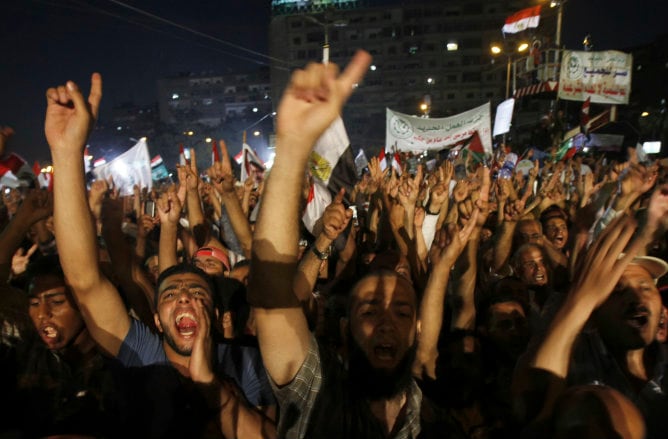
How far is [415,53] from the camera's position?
74500 millimetres

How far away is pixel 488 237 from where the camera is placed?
5742 mm

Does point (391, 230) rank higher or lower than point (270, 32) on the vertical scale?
lower

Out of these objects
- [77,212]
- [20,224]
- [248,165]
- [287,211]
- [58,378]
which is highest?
[287,211]

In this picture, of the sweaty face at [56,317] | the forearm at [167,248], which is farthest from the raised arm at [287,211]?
the forearm at [167,248]

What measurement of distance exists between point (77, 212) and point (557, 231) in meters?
4.90

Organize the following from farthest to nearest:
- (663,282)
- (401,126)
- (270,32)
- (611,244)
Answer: (270,32), (401,126), (663,282), (611,244)

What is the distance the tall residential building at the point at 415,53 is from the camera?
71938mm

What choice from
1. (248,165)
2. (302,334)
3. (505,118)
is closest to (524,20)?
(505,118)

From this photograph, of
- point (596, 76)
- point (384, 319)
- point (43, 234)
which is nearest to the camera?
point (384, 319)

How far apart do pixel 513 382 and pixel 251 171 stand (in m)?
6.41

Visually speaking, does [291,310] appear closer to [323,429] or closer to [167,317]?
[323,429]

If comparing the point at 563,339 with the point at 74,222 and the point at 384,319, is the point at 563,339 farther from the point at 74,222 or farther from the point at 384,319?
the point at 74,222

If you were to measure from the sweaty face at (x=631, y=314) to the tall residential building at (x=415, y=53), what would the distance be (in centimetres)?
6900

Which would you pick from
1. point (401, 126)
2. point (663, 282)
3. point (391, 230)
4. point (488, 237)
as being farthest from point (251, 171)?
point (663, 282)
